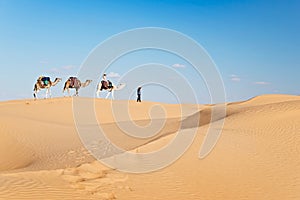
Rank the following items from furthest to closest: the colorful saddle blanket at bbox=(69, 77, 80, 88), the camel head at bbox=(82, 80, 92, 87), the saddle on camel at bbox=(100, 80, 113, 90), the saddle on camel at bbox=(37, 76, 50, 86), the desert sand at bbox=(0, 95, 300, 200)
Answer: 1. the camel head at bbox=(82, 80, 92, 87)
2. the colorful saddle blanket at bbox=(69, 77, 80, 88)
3. the saddle on camel at bbox=(37, 76, 50, 86)
4. the saddle on camel at bbox=(100, 80, 113, 90)
5. the desert sand at bbox=(0, 95, 300, 200)

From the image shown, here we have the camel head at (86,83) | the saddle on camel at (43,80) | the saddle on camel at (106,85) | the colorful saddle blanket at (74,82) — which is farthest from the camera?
the camel head at (86,83)

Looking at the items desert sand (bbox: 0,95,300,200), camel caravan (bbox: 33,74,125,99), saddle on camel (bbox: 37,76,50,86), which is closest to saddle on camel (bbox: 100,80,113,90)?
camel caravan (bbox: 33,74,125,99)

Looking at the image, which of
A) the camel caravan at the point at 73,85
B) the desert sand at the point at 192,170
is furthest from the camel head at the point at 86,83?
the desert sand at the point at 192,170

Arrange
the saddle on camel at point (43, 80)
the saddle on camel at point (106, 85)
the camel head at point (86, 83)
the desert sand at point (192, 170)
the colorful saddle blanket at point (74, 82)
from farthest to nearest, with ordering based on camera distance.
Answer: the camel head at point (86, 83) → the colorful saddle blanket at point (74, 82) → the saddle on camel at point (43, 80) → the saddle on camel at point (106, 85) → the desert sand at point (192, 170)

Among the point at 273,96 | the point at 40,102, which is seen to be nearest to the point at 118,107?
the point at 40,102

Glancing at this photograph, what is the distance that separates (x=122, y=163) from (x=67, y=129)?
10.7m

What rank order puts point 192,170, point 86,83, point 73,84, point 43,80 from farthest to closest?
point 86,83 → point 73,84 → point 43,80 → point 192,170

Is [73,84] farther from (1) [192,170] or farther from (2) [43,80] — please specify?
(1) [192,170]

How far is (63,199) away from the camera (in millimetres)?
5836

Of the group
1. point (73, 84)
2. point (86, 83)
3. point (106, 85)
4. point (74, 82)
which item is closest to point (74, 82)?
point (74, 82)

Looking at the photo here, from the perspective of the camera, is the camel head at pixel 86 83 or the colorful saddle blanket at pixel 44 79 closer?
the colorful saddle blanket at pixel 44 79

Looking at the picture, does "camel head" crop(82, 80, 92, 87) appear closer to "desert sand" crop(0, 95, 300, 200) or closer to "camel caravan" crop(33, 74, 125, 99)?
"camel caravan" crop(33, 74, 125, 99)

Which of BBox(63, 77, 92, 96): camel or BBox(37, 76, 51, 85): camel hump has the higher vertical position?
BBox(37, 76, 51, 85): camel hump

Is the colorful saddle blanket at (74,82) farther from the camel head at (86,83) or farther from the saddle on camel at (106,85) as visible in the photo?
the saddle on camel at (106,85)
